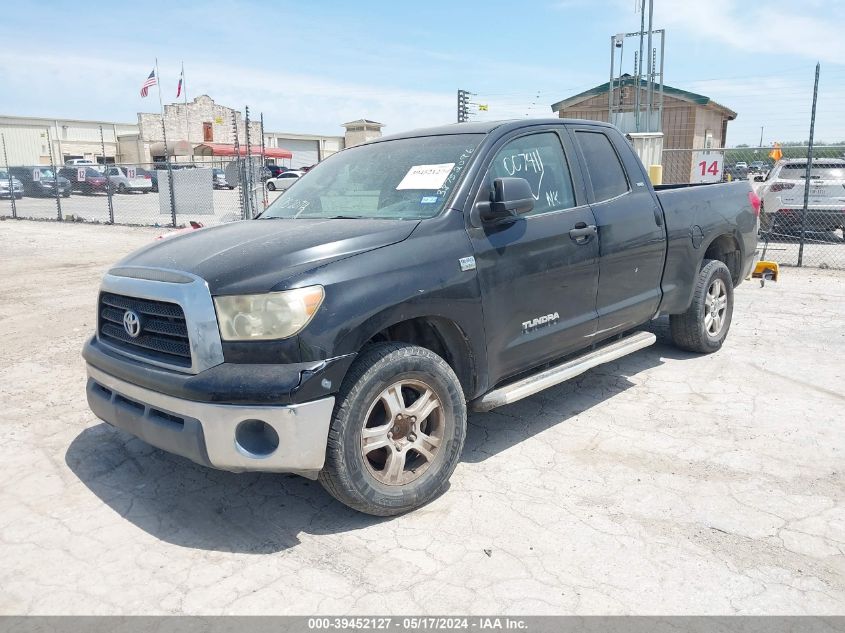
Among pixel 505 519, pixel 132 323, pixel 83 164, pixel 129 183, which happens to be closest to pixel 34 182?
pixel 83 164

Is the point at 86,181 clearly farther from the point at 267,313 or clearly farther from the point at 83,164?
the point at 267,313

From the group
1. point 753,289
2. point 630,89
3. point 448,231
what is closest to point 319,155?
point 630,89

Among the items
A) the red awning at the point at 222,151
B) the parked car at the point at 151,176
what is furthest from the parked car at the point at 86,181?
the red awning at the point at 222,151

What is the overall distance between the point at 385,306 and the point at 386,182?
1.17 m

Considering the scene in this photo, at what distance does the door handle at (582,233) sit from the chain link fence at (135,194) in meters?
8.75

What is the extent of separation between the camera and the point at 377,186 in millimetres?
4094

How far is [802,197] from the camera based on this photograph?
1218 centimetres

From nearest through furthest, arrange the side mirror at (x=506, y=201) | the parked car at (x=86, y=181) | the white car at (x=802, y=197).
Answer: the side mirror at (x=506, y=201) < the white car at (x=802, y=197) < the parked car at (x=86, y=181)

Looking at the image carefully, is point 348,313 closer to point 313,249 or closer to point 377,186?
point 313,249

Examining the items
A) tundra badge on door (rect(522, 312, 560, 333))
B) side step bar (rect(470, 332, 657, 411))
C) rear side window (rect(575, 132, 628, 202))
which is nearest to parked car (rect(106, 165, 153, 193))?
rear side window (rect(575, 132, 628, 202))

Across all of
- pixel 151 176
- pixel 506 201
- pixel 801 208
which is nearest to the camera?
pixel 506 201

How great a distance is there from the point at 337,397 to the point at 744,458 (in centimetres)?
248

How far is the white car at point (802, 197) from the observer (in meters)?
12.0

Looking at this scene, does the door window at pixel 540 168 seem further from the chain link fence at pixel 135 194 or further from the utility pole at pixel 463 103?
the utility pole at pixel 463 103
